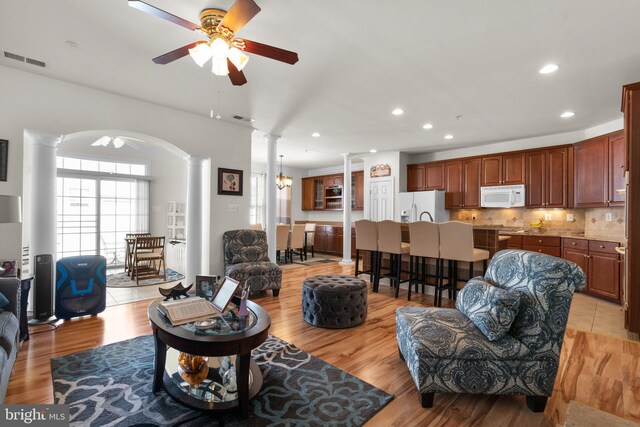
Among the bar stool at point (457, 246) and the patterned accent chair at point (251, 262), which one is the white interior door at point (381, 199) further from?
the patterned accent chair at point (251, 262)

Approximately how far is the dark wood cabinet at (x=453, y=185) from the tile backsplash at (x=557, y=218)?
0.31 meters

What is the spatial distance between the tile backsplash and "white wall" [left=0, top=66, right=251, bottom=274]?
4.77m

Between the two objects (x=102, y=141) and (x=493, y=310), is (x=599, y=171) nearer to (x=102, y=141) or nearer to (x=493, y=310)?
(x=493, y=310)

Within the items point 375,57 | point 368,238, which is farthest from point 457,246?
point 375,57

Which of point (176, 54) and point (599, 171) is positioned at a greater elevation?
point (176, 54)

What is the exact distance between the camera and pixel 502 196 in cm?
585

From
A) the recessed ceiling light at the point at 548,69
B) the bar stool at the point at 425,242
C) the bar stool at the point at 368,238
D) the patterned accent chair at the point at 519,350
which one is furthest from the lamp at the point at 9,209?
the recessed ceiling light at the point at 548,69

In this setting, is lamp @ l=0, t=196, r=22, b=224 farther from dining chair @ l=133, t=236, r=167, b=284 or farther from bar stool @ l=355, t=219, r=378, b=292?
bar stool @ l=355, t=219, r=378, b=292

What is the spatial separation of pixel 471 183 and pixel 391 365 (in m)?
5.00

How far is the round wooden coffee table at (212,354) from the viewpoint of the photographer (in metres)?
1.71

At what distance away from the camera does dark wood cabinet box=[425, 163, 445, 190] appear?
682cm

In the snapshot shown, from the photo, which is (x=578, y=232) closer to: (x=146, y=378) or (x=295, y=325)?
(x=295, y=325)

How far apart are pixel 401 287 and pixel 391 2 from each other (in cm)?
398

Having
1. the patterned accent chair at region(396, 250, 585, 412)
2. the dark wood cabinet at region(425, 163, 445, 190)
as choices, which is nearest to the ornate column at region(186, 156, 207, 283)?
the patterned accent chair at region(396, 250, 585, 412)
